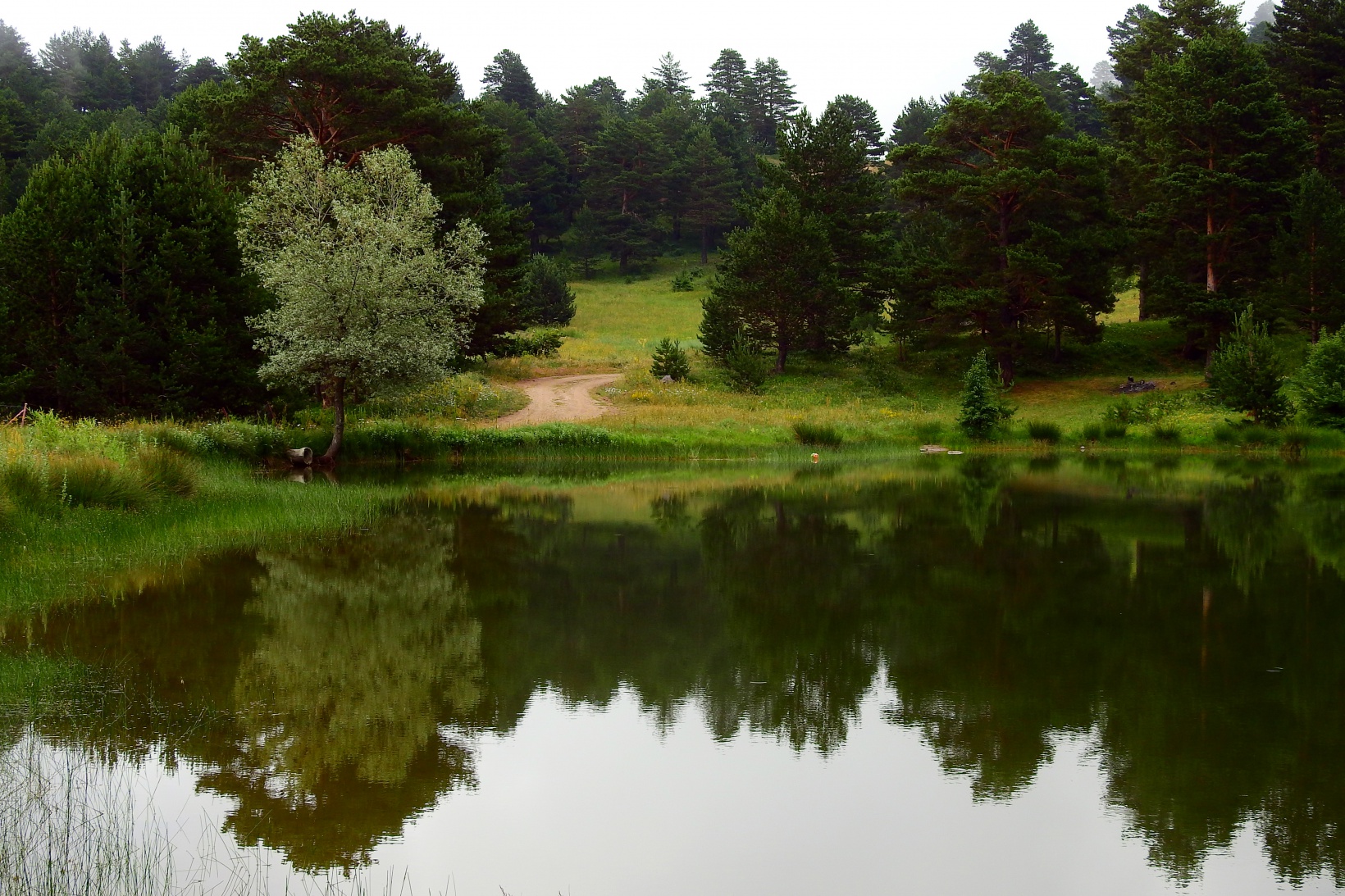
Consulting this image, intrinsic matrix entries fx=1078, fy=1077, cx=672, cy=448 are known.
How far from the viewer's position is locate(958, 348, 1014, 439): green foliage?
37031 mm

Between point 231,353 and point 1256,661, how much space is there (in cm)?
2657

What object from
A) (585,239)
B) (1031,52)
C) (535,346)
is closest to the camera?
(535,346)

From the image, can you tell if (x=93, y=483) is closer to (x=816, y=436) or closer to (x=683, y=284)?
(x=816, y=436)

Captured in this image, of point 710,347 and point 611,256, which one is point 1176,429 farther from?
point 611,256

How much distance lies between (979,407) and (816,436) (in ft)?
18.8

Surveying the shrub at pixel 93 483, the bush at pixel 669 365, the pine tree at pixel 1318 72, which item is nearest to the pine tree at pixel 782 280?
the bush at pixel 669 365

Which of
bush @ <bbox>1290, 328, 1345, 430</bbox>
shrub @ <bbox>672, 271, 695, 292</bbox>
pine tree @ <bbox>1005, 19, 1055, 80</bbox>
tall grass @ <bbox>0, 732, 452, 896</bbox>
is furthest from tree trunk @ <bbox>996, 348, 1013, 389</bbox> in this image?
pine tree @ <bbox>1005, 19, 1055, 80</bbox>

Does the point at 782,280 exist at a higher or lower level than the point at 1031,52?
lower

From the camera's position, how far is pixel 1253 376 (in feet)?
113

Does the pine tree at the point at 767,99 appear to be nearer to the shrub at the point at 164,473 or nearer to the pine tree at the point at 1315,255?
the pine tree at the point at 1315,255

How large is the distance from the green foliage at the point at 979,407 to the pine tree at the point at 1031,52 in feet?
287

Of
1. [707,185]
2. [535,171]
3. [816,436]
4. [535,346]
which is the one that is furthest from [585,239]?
[816,436]

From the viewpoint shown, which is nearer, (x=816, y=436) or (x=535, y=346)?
(x=816, y=436)

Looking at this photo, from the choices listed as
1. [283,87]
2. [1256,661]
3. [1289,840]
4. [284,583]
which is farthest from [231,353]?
[1289,840]
